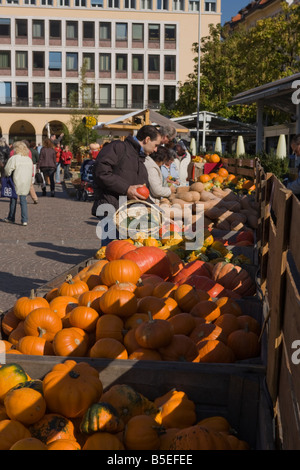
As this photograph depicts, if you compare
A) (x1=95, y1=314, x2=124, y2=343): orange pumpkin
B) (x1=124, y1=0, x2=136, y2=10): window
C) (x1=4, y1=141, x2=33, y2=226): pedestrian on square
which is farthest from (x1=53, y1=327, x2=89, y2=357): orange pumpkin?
(x1=124, y1=0, x2=136, y2=10): window

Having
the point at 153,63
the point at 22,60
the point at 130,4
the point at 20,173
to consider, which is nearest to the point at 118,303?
the point at 20,173

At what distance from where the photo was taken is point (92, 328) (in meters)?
3.63

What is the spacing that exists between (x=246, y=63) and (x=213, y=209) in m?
31.8

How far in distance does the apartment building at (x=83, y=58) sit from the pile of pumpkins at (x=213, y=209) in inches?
2388

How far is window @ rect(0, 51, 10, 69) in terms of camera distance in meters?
69.5

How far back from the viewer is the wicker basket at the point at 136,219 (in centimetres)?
608

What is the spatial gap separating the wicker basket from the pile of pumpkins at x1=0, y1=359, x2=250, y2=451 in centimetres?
325

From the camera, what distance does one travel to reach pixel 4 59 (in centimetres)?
6994

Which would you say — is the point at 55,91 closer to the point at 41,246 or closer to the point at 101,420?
the point at 41,246

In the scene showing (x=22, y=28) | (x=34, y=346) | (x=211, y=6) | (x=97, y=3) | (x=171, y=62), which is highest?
(x=211, y=6)

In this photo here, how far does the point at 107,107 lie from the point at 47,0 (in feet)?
47.7

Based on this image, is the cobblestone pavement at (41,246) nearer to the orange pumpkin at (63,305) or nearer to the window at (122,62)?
the orange pumpkin at (63,305)

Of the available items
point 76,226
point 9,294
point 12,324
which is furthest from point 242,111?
point 12,324

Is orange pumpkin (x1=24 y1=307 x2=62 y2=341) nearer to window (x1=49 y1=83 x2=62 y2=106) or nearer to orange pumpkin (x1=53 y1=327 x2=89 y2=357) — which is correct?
orange pumpkin (x1=53 y1=327 x2=89 y2=357)
